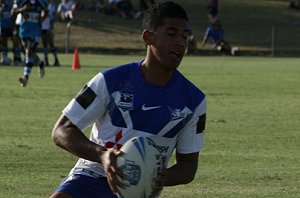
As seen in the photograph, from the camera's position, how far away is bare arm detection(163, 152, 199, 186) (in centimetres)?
650

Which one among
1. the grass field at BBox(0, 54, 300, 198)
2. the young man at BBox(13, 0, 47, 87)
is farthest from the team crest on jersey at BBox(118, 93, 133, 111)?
the young man at BBox(13, 0, 47, 87)

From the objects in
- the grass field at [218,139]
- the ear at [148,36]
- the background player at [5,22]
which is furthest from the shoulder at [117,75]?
the background player at [5,22]

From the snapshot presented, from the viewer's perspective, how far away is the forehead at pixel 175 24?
257 inches

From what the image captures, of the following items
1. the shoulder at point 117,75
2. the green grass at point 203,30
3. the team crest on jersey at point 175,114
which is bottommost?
the green grass at point 203,30

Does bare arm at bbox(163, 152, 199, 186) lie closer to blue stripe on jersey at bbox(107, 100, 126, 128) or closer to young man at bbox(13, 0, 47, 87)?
blue stripe on jersey at bbox(107, 100, 126, 128)

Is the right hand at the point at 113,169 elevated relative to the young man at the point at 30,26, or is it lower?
elevated

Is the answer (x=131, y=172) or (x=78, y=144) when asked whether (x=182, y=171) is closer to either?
(x=78, y=144)

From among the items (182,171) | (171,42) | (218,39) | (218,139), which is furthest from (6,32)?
(171,42)

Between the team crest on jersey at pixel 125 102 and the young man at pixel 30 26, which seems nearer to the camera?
the team crest on jersey at pixel 125 102

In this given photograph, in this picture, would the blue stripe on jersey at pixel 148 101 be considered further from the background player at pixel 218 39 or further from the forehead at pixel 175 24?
the background player at pixel 218 39

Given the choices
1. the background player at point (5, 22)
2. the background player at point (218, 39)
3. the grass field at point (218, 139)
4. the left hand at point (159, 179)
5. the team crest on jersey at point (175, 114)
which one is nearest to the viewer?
the left hand at point (159, 179)

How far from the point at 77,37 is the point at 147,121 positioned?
4293 cm

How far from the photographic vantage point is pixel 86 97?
21.7ft

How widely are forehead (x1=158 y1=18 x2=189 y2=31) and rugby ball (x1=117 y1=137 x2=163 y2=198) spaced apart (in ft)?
3.03
